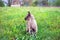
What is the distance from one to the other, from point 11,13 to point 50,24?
597 mm

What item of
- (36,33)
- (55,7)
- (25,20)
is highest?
(55,7)

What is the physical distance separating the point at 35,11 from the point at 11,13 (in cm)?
36

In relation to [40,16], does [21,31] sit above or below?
below

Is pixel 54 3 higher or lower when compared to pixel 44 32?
higher

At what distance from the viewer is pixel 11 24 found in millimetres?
2547

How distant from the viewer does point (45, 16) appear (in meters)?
2.59

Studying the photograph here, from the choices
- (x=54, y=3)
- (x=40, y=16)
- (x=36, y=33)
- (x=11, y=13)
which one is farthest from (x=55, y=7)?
(x=11, y=13)

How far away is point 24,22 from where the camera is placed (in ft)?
8.41

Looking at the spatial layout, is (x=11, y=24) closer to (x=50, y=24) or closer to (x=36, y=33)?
(x=36, y=33)

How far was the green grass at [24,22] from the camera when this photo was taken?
98.7 inches

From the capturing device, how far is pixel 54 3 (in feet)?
8.58

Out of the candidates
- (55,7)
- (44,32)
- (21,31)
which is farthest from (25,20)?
(55,7)

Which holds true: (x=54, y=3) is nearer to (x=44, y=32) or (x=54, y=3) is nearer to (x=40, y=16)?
(x=40, y=16)

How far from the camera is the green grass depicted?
8.23 feet
